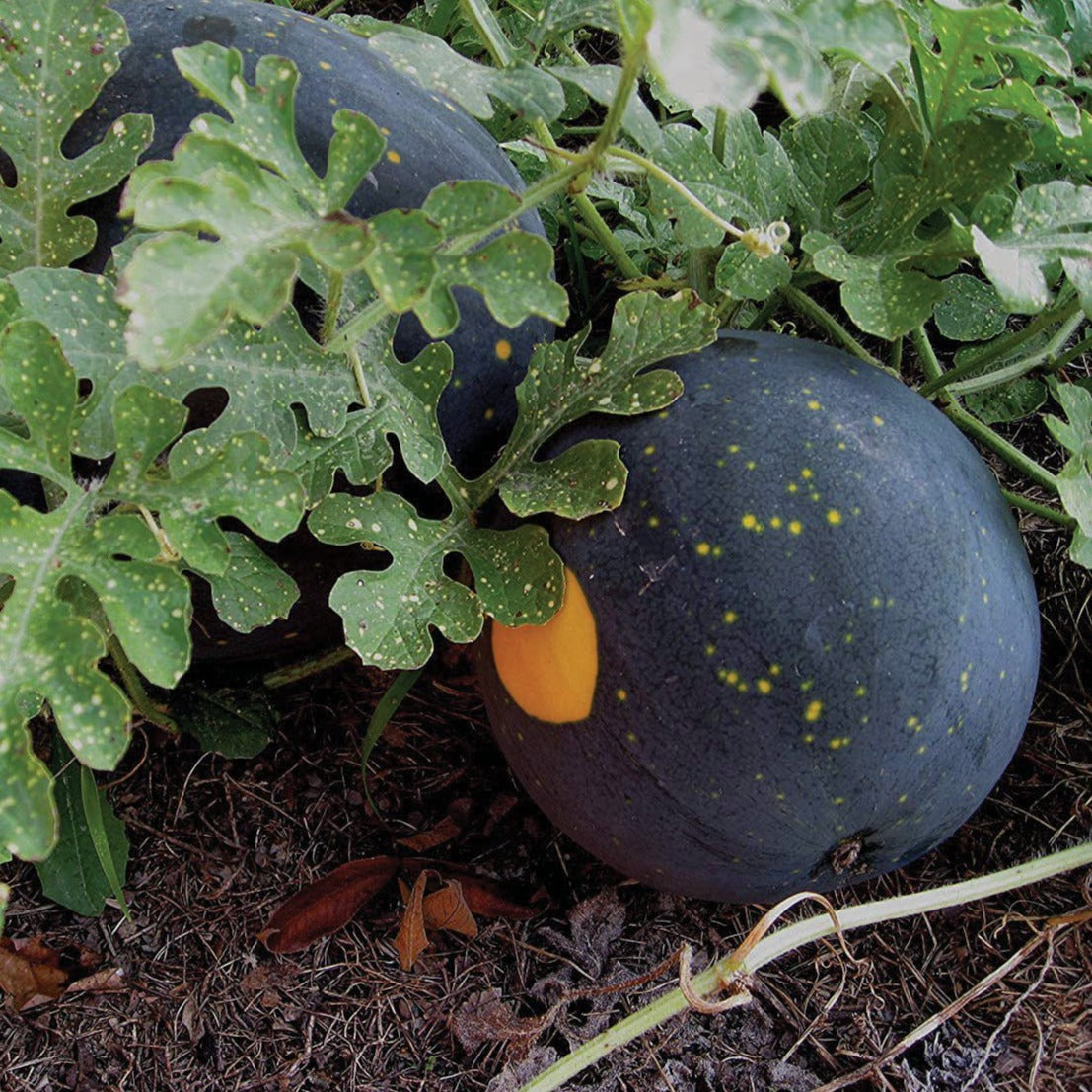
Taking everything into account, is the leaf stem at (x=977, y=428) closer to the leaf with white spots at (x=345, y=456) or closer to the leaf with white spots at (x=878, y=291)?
the leaf with white spots at (x=878, y=291)

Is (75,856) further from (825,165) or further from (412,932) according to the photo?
(825,165)

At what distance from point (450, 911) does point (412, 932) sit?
0.06 metres

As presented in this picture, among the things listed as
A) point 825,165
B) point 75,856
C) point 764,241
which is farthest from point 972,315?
point 75,856

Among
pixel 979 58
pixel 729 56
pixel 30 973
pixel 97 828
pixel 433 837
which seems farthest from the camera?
→ pixel 433 837

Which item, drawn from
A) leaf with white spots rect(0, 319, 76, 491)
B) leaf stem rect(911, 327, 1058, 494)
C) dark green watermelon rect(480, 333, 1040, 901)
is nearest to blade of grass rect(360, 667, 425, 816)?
dark green watermelon rect(480, 333, 1040, 901)

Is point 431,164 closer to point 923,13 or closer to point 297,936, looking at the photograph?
point 923,13

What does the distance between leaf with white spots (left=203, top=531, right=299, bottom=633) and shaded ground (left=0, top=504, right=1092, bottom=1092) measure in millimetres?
611

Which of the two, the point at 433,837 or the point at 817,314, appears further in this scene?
the point at 433,837

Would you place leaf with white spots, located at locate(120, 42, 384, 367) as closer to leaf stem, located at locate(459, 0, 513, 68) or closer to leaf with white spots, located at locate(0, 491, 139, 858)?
leaf with white spots, located at locate(0, 491, 139, 858)

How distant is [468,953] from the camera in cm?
183

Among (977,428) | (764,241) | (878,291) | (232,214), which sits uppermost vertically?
(232,214)

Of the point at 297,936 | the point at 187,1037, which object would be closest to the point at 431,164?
the point at 297,936

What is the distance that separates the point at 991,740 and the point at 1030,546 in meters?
0.64

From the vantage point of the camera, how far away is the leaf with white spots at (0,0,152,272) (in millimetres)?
1374
